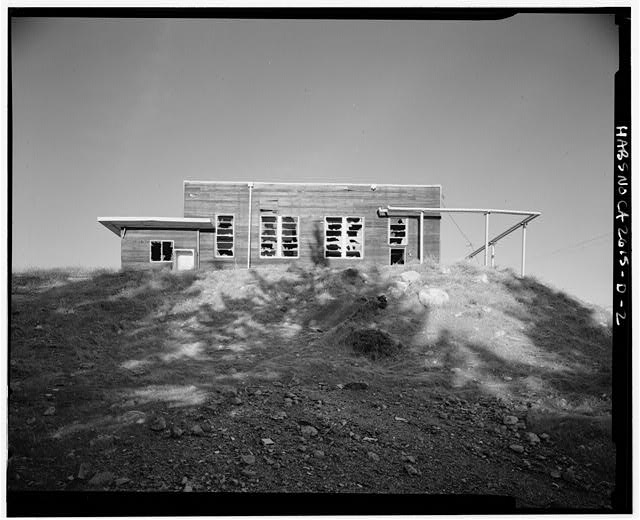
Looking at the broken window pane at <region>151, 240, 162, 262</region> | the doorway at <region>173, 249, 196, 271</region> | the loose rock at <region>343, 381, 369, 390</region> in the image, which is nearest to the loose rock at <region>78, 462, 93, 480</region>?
the loose rock at <region>343, 381, 369, 390</region>

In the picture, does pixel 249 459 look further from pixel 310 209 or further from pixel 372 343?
pixel 310 209

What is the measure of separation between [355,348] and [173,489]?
5247mm

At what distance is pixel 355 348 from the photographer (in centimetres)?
817

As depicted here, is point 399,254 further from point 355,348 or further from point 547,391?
point 547,391

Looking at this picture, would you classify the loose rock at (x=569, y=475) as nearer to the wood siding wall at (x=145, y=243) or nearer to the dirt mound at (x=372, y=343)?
the dirt mound at (x=372, y=343)

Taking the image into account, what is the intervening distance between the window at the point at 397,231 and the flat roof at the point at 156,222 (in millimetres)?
8799

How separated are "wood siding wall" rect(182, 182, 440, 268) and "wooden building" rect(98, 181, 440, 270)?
48 mm

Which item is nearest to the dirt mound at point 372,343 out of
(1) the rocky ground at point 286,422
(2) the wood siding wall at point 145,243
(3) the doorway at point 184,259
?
(1) the rocky ground at point 286,422

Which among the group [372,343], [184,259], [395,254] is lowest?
[372,343]

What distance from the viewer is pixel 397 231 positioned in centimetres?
1808

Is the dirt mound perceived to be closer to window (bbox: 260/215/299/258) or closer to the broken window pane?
window (bbox: 260/215/299/258)

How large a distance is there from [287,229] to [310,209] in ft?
5.02

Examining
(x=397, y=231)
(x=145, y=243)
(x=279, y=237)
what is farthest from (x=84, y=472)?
(x=397, y=231)

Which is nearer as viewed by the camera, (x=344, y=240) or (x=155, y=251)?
(x=155, y=251)
